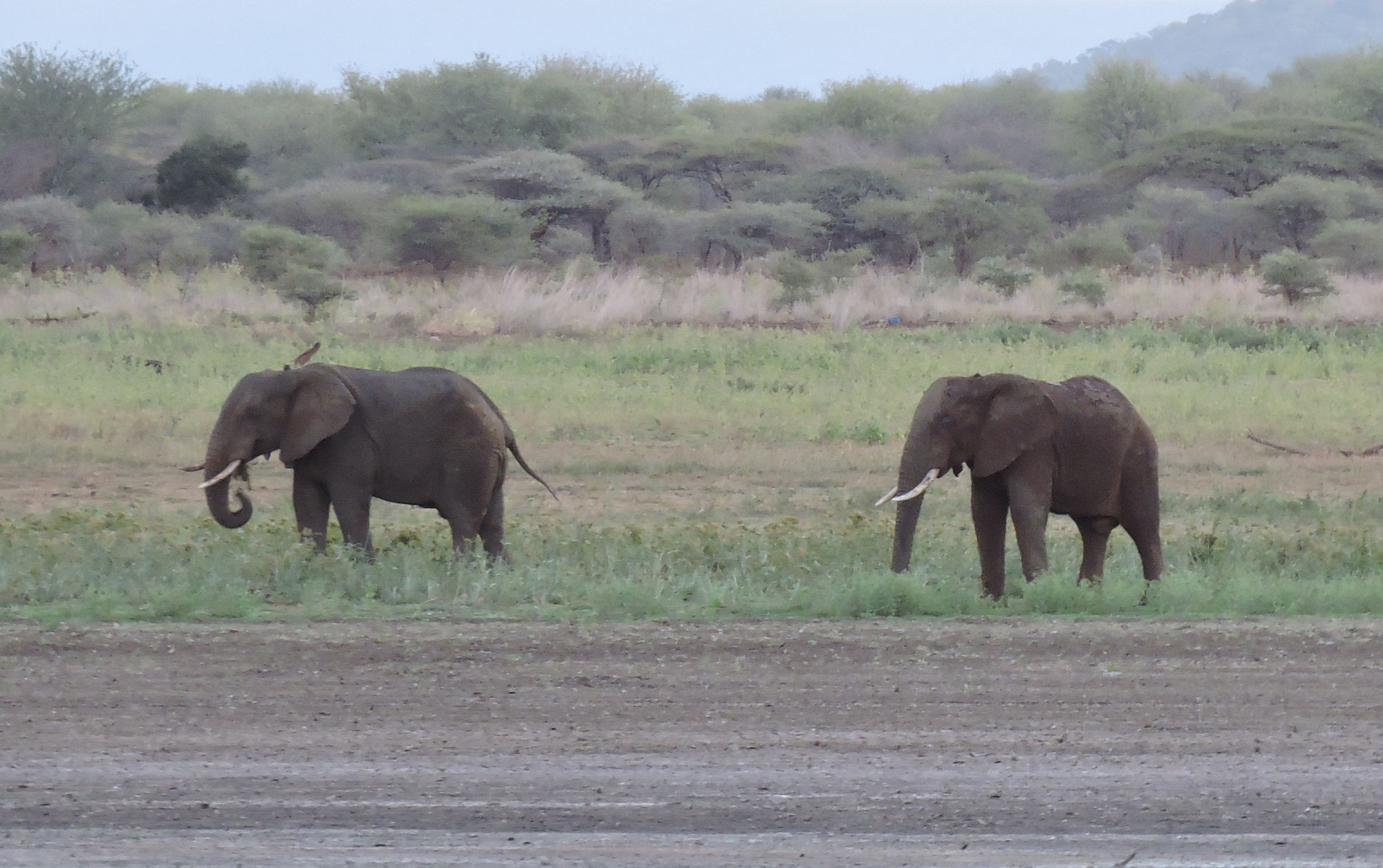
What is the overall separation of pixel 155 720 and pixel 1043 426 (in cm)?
466

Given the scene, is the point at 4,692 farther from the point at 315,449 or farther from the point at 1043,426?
the point at 1043,426

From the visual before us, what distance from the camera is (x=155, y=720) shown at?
6227 mm

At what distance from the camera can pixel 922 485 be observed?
9.05 metres

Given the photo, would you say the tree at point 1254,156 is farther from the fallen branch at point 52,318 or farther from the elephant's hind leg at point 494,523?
the elephant's hind leg at point 494,523

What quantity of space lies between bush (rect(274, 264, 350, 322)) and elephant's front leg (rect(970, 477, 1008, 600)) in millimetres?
16448

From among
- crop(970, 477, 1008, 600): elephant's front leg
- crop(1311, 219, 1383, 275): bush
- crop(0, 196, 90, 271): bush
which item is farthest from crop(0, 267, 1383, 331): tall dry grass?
crop(970, 477, 1008, 600): elephant's front leg

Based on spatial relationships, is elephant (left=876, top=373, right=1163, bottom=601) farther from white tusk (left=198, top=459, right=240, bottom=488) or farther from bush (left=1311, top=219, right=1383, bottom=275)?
bush (left=1311, top=219, right=1383, bottom=275)

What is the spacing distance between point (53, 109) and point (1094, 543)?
42.6 metres

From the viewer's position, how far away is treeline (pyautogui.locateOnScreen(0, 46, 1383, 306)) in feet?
112

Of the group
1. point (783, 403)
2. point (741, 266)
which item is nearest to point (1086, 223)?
point (741, 266)

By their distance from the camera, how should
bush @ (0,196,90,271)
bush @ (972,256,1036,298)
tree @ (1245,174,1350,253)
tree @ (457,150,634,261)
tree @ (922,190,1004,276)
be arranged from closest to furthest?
bush @ (972,256,1036,298) < tree @ (922,190,1004,276) < bush @ (0,196,90,271) < tree @ (1245,174,1350,253) < tree @ (457,150,634,261)

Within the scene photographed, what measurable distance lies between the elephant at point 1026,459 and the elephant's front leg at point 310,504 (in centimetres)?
312

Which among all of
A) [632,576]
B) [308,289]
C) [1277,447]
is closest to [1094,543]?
[632,576]

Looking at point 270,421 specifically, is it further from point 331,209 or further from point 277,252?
point 331,209
